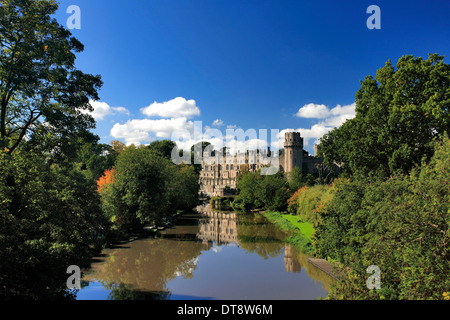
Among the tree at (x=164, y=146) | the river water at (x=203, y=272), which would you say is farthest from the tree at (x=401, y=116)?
the tree at (x=164, y=146)

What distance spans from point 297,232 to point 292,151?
45.0 meters

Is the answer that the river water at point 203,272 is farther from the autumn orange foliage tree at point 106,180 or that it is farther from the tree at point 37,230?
the autumn orange foliage tree at point 106,180

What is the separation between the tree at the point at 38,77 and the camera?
38.2ft

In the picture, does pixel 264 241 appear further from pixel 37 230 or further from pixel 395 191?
pixel 37 230

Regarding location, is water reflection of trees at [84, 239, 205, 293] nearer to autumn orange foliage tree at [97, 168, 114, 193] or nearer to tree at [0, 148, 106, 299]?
tree at [0, 148, 106, 299]

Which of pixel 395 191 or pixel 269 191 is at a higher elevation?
pixel 395 191

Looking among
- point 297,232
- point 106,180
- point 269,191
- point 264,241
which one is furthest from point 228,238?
point 269,191

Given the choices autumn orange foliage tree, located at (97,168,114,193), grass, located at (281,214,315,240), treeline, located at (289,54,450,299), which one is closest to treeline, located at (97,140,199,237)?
autumn orange foliage tree, located at (97,168,114,193)

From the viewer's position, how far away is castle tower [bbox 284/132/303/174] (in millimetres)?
71750

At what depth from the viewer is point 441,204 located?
877cm

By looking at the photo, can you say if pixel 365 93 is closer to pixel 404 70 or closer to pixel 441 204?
pixel 404 70

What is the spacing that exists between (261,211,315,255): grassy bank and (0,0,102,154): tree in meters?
17.6

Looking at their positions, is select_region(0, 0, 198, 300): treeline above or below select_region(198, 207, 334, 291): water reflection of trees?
above

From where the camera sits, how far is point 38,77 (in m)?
11.8
